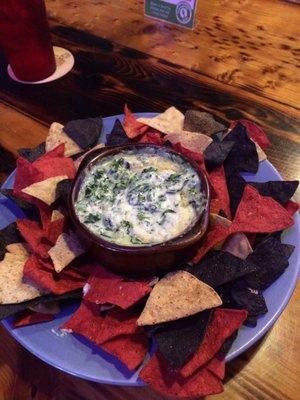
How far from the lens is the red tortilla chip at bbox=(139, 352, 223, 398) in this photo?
858 millimetres

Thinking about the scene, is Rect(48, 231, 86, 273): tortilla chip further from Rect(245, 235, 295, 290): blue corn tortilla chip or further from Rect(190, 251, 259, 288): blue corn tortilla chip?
Rect(245, 235, 295, 290): blue corn tortilla chip

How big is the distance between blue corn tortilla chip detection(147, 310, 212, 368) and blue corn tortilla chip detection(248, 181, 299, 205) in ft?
1.28

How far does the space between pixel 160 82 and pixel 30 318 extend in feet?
3.63

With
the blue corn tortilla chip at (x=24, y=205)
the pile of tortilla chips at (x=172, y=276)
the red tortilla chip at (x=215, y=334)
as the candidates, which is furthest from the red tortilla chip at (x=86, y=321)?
the blue corn tortilla chip at (x=24, y=205)

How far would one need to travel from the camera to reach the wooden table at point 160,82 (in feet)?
3.48

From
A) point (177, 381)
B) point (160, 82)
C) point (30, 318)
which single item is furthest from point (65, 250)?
point (160, 82)

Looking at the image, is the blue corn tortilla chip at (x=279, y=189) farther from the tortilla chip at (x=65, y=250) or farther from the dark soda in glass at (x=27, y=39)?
the dark soda in glass at (x=27, y=39)

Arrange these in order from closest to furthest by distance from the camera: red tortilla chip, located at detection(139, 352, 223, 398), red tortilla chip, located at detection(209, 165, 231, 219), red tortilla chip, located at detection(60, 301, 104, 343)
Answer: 1. red tortilla chip, located at detection(139, 352, 223, 398)
2. red tortilla chip, located at detection(60, 301, 104, 343)
3. red tortilla chip, located at detection(209, 165, 231, 219)

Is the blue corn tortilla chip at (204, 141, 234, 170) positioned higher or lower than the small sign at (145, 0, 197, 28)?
lower

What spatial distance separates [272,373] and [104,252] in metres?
0.46

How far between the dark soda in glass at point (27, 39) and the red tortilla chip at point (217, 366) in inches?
52.3

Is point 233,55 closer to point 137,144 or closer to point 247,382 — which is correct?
point 137,144

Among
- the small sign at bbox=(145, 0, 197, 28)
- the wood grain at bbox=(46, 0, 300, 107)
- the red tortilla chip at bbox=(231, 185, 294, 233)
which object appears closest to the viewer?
the red tortilla chip at bbox=(231, 185, 294, 233)

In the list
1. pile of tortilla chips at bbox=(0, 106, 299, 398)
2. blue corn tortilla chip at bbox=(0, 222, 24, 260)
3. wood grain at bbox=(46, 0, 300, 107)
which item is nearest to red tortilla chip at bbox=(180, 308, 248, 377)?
pile of tortilla chips at bbox=(0, 106, 299, 398)
